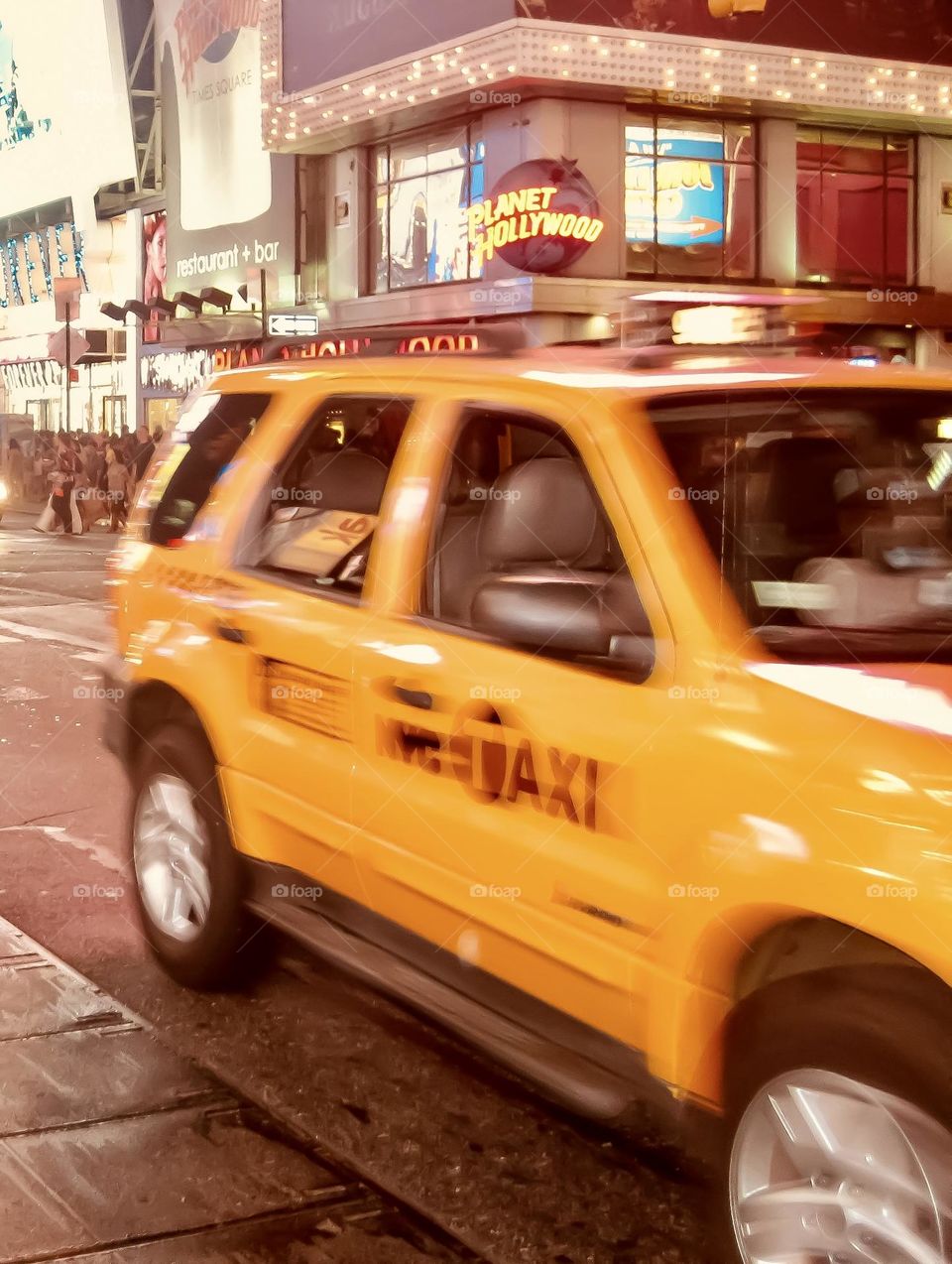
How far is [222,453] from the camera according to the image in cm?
529

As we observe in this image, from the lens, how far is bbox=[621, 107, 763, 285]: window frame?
2497cm

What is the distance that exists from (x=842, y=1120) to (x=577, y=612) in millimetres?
1131

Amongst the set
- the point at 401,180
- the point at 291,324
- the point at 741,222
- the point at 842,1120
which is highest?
the point at 401,180

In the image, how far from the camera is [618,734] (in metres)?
3.36

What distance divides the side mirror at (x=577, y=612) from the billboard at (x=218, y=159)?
1181 inches

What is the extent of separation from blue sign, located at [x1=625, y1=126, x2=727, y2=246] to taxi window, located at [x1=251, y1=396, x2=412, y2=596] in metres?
21.0

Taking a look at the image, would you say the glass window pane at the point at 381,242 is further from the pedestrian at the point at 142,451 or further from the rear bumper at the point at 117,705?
the rear bumper at the point at 117,705

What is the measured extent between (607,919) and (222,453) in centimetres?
244

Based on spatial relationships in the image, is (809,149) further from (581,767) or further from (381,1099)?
(581,767)

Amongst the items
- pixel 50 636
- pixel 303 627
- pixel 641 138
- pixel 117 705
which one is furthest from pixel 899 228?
pixel 303 627

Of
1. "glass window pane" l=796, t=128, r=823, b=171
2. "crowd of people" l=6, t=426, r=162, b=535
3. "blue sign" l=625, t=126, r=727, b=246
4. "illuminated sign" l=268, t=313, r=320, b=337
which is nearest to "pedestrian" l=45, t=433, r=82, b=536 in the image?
"crowd of people" l=6, t=426, r=162, b=535

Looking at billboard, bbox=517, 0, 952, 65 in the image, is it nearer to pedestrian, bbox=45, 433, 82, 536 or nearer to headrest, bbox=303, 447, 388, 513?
pedestrian, bbox=45, 433, 82, 536

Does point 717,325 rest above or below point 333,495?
above

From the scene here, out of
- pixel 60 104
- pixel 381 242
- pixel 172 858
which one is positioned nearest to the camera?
pixel 172 858
